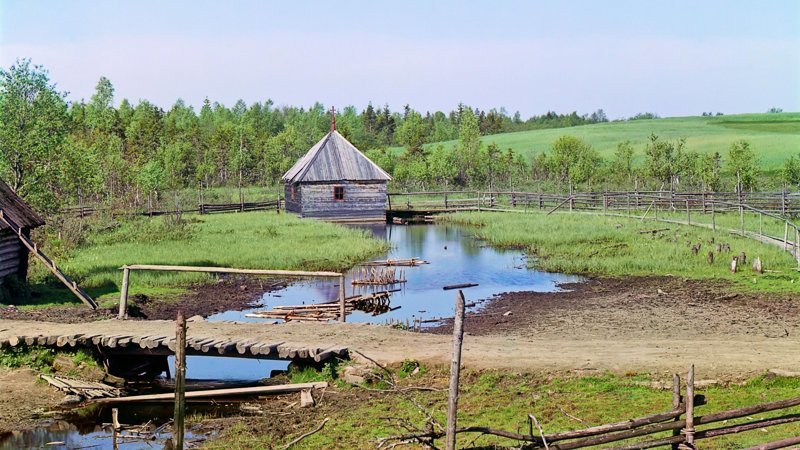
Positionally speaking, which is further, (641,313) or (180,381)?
(641,313)

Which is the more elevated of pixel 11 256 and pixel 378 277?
pixel 11 256

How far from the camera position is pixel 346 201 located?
5625 centimetres

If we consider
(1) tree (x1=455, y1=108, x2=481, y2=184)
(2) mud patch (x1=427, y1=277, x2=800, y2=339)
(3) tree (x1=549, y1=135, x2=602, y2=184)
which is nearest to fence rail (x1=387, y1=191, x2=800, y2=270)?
(3) tree (x1=549, y1=135, x2=602, y2=184)

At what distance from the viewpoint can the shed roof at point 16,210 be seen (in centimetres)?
2475

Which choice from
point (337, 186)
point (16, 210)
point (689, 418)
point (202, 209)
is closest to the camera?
point (689, 418)

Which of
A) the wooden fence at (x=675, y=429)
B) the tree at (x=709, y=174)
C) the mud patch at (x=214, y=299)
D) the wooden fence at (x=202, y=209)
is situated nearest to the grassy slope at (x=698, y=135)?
the tree at (x=709, y=174)

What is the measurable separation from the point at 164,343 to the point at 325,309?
674 centimetres

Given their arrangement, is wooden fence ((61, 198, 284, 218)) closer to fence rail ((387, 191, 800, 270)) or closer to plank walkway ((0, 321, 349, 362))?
fence rail ((387, 191, 800, 270))

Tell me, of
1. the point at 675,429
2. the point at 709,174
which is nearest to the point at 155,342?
the point at 675,429

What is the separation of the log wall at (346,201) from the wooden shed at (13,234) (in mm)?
29156

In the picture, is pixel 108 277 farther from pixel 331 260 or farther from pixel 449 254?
pixel 449 254

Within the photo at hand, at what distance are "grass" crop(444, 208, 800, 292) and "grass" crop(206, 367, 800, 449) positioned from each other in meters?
13.2

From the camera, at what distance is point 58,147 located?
113ft

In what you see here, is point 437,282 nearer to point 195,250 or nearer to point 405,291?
point 405,291
